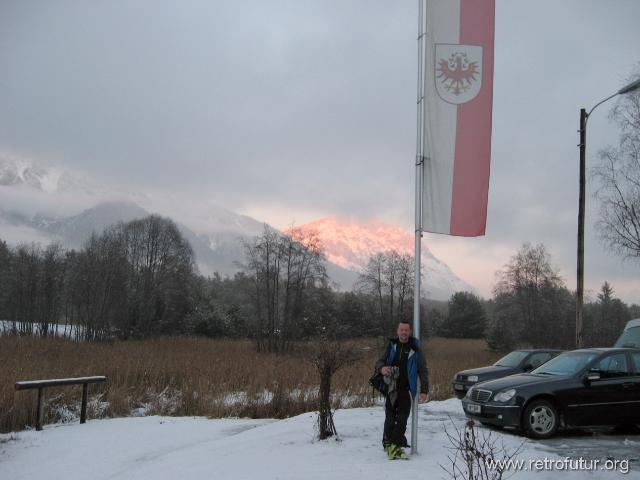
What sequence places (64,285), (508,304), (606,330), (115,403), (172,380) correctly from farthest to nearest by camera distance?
1. (508,304)
2. (64,285)
3. (606,330)
4. (172,380)
5. (115,403)

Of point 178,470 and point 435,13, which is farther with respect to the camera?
point 435,13

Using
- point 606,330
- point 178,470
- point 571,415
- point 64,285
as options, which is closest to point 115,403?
point 178,470

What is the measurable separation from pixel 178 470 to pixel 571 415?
19.6 feet

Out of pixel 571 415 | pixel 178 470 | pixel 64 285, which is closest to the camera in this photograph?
pixel 178 470

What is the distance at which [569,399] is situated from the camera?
859 cm

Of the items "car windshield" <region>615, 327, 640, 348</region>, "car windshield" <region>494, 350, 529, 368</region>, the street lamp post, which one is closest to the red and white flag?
"car windshield" <region>615, 327, 640, 348</region>

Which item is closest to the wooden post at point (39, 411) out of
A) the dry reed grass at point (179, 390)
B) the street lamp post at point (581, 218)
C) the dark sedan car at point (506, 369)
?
the dry reed grass at point (179, 390)

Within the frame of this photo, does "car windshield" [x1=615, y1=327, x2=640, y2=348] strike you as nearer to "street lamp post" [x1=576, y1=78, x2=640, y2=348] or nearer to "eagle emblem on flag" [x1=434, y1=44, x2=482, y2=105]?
"street lamp post" [x1=576, y1=78, x2=640, y2=348]

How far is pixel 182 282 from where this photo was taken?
51812 mm

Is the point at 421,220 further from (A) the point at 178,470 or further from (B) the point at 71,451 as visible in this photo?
(B) the point at 71,451

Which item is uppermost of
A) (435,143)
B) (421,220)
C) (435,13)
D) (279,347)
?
(435,13)

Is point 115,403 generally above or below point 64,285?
below

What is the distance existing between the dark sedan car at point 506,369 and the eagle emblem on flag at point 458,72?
844cm

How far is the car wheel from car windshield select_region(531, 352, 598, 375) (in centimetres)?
93
